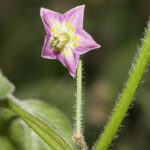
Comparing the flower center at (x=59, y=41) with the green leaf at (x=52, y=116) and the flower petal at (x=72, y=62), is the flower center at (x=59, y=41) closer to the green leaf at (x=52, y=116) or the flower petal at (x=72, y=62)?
the flower petal at (x=72, y=62)

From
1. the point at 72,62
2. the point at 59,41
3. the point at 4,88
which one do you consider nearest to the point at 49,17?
the point at 59,41

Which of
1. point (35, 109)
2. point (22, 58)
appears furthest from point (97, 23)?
point (35, 109)

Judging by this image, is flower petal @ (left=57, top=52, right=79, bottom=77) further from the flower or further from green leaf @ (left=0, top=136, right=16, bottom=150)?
green leaf @ (left=0, top=136, right=16, bottom=150)

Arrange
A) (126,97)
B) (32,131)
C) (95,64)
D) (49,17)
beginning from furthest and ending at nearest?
(95,64)
(32,131)
(49,17)
(126,97)

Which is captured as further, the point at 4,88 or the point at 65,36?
the point at 65,36

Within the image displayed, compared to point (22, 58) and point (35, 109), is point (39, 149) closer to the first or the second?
point (35, 109)

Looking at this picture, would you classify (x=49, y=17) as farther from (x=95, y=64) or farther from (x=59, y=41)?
(x=95, y=64)

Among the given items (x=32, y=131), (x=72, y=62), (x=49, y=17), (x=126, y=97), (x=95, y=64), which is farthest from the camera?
(x=95, y=64)
